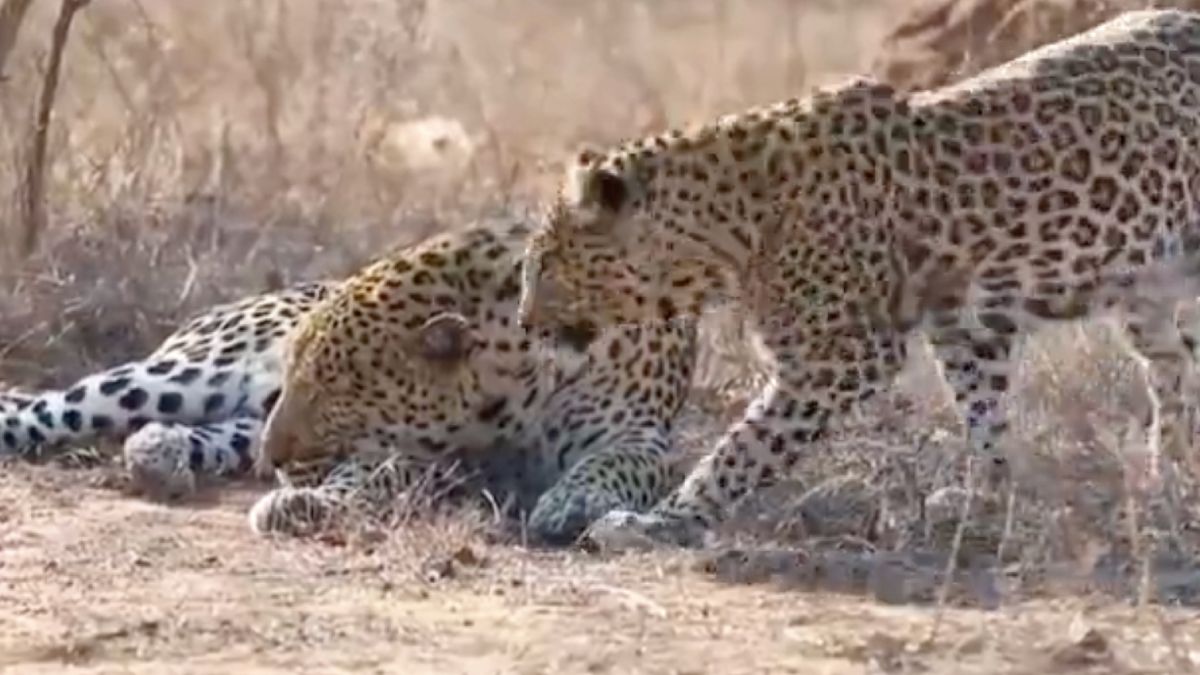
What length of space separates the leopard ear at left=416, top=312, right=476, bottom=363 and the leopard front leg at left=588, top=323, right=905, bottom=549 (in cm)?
78

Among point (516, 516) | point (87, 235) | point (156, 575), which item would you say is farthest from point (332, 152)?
point (156, 575)

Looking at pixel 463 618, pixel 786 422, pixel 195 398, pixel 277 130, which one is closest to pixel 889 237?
pixel 786 422

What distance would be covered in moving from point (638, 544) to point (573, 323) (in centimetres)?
61

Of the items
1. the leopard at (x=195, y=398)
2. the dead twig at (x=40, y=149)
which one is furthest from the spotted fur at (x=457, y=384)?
the dead twig at (x=40, y=149)

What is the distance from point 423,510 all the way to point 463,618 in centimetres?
95

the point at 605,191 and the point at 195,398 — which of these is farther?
the point at 195,398

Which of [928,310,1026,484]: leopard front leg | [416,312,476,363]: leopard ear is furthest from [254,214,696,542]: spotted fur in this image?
[928,310,1026,484]: leopard front leg

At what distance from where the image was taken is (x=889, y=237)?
743 cm

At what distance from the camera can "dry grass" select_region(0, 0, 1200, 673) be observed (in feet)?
20.4

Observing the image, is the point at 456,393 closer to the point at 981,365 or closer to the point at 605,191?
the point at 605,191

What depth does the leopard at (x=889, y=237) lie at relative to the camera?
7.30m

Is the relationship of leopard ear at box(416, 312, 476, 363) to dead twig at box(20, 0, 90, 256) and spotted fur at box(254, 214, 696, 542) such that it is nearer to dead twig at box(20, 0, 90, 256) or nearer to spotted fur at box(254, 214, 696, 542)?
spotted fur at box(254, 214, 696, 542)

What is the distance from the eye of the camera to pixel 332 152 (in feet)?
37.2

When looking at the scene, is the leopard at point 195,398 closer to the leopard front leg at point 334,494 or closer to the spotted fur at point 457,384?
the spotted fur at point 457,384
